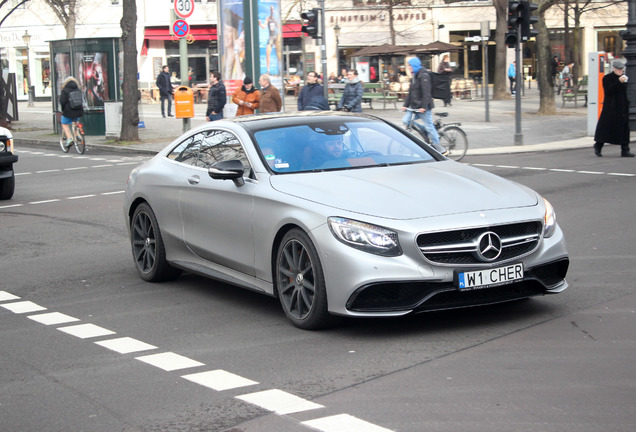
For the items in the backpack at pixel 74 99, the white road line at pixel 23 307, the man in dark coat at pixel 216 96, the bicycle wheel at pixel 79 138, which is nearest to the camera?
the white road line at pixel 23 307

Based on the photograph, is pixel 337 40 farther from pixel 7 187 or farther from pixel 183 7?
pixel 7 187

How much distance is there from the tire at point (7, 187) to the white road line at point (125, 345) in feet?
32.9

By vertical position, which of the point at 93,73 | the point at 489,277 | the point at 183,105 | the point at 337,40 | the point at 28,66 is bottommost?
the point at 489,277

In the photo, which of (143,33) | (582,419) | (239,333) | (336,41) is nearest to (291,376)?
(239,333)

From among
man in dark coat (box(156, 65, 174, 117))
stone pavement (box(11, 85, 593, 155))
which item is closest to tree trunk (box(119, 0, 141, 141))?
stone pavement (box(11, 85, 593, 155))

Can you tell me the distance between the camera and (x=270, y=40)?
27.5 metres

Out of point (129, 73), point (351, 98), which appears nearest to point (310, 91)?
point (351, 98)

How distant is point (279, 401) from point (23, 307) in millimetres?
3621

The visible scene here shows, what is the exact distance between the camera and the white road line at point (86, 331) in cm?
699

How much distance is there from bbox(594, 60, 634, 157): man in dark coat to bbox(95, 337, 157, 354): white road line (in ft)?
45.9

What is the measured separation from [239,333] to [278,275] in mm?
492

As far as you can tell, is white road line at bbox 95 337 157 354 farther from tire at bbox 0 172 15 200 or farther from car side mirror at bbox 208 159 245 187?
tire at bbox 0 172 15 200

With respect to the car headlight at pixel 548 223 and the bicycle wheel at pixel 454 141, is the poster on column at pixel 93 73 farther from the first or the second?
the car headlight at pixel 548 223

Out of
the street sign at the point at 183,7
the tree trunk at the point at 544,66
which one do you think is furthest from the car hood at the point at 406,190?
the tree trunk at the point at 544,66
